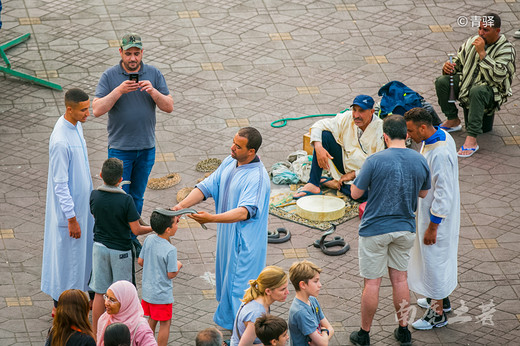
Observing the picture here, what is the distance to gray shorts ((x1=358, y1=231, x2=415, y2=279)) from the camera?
7.67 meters

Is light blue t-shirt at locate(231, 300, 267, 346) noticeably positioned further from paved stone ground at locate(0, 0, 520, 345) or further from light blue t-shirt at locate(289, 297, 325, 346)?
paved stone ground at locate(0, 0, 520, 345)

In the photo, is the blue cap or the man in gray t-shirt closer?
Result: the man in gray t-shirt

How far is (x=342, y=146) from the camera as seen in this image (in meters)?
10.4

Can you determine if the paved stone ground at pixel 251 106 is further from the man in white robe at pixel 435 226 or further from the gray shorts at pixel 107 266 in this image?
the gray shorts at pixel 107 266

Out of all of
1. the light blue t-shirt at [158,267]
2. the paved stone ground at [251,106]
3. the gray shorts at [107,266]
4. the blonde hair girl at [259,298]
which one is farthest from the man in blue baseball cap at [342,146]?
the blonde hair girl at [259,298]

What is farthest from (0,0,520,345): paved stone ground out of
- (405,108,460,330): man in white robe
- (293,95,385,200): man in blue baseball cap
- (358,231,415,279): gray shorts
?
(293,95,385,200): man in blue baseball cap

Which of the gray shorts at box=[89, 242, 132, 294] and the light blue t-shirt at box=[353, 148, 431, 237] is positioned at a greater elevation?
the light blue t-shirt at box=[353, 148, 431, 237]

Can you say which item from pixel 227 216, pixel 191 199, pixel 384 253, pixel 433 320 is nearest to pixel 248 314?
pixel 227 216

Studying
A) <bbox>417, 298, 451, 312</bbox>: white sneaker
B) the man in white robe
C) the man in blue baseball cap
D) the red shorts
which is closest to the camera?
the red shorts

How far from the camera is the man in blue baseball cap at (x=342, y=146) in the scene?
1018 cm

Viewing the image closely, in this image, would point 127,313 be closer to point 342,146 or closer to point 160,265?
point 160,265

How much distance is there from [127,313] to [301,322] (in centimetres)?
127

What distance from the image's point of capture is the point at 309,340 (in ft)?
22.2

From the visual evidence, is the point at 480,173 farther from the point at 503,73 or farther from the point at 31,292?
the point at 31,292
